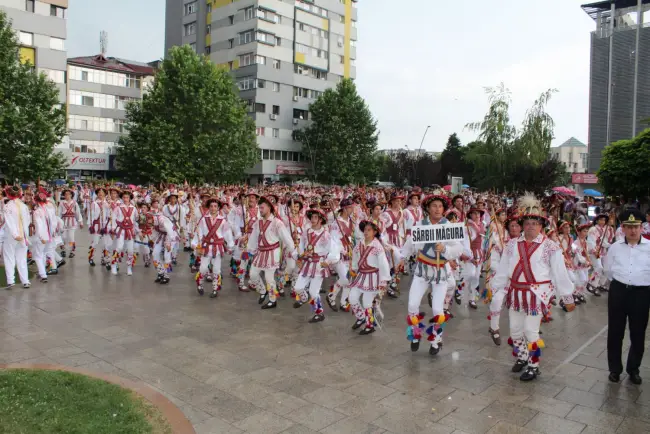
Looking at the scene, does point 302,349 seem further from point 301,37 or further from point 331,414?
point 301,37

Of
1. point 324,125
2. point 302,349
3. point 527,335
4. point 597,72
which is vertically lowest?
point 302,349

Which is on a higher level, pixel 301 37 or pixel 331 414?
pixel 301 37

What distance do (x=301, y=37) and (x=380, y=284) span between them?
52.1 meters

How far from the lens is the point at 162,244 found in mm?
12281

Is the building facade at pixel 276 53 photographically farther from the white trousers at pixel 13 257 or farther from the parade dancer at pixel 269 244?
the parade dancer at pixel 269 244

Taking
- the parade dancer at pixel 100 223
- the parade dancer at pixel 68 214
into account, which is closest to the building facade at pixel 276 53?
the parade dancer at pixel 68 214

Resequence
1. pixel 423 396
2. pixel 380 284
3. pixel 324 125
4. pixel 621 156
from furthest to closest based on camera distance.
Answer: pixel 324 125
pixel 621 156
pixel 380 284
pixel 423 396

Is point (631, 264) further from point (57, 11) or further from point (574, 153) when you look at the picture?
point (574, 153)

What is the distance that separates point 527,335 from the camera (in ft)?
20.2

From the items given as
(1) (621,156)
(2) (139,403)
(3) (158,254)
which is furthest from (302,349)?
(1) (621,156)

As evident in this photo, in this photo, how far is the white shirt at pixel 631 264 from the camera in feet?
19.5

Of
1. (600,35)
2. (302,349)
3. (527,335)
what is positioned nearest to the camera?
(527,335)

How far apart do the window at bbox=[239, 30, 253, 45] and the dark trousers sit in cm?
5109

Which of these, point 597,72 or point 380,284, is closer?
point 380,284
